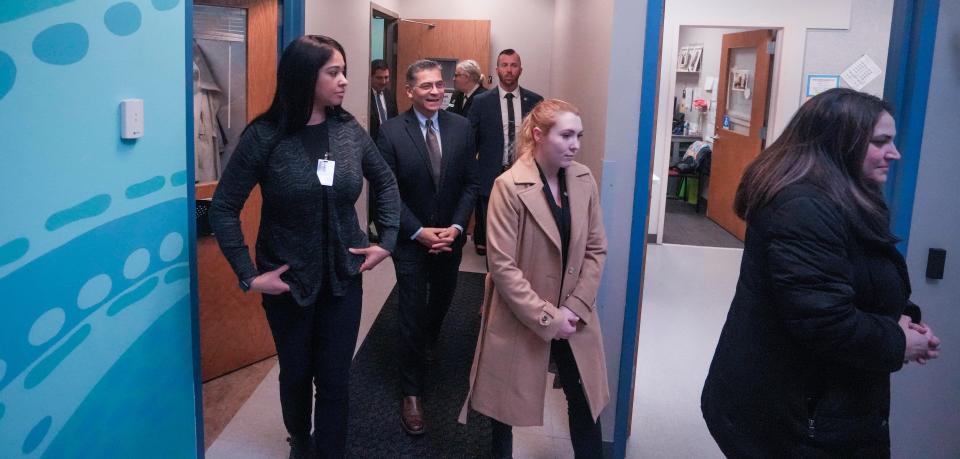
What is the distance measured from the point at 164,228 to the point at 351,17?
3.53 m

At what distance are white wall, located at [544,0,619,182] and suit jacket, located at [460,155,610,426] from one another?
535 millimetres

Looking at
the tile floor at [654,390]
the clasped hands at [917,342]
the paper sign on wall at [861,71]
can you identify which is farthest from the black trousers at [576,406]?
the paper sign on wall at [861,71]

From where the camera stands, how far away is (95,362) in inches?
73.7

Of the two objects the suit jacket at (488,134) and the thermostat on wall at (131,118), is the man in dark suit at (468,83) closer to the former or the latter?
the suit jacket at (488,134)

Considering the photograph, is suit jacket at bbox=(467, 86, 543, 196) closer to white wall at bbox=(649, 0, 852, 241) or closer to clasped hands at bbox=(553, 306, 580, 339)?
clasped hands at bbox=(553, 306, 580, 339)

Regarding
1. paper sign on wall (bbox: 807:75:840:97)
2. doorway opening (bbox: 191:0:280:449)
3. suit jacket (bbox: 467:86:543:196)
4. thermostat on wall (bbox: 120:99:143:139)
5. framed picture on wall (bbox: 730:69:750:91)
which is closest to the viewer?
thermostat on wall (bbox: 120:99:143:139)

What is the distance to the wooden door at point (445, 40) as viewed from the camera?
6594mm

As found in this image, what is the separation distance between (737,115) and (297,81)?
21.8 ft

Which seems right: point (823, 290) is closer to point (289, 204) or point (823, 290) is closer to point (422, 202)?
point (289, 204)

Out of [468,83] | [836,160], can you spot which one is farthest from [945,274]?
[468,83]

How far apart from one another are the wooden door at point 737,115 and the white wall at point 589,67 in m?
2.61

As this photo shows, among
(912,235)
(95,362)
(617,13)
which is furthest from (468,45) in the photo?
(95,362)

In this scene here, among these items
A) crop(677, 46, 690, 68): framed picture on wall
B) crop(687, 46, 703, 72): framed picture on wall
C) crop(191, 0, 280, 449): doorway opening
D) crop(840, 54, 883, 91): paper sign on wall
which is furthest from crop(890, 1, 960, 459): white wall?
crop(677, 46, 690, 68): framed picture on wall

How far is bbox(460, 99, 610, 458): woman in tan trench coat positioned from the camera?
2.19 m
